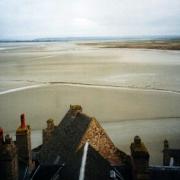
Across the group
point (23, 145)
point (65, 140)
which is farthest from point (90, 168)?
point (65, 140)

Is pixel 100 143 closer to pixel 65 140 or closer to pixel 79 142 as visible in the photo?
pixel 79 142

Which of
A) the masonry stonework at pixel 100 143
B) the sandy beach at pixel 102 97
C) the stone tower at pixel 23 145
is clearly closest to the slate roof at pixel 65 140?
the masonry stonework at pixel 100 143

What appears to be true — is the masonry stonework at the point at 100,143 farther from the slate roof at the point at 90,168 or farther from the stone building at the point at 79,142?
the slate roof at the point at 90,168

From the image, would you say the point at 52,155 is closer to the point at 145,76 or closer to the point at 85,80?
the point at 85,80

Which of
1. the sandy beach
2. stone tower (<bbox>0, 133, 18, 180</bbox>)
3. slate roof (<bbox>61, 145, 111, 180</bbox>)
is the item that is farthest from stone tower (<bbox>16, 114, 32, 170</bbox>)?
the sandy beach

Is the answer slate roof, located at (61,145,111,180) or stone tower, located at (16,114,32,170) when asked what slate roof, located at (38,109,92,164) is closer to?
slate roof, located at (61,145,111,180)

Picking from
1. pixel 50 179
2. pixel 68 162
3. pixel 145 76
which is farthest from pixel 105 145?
pixel 145 76
